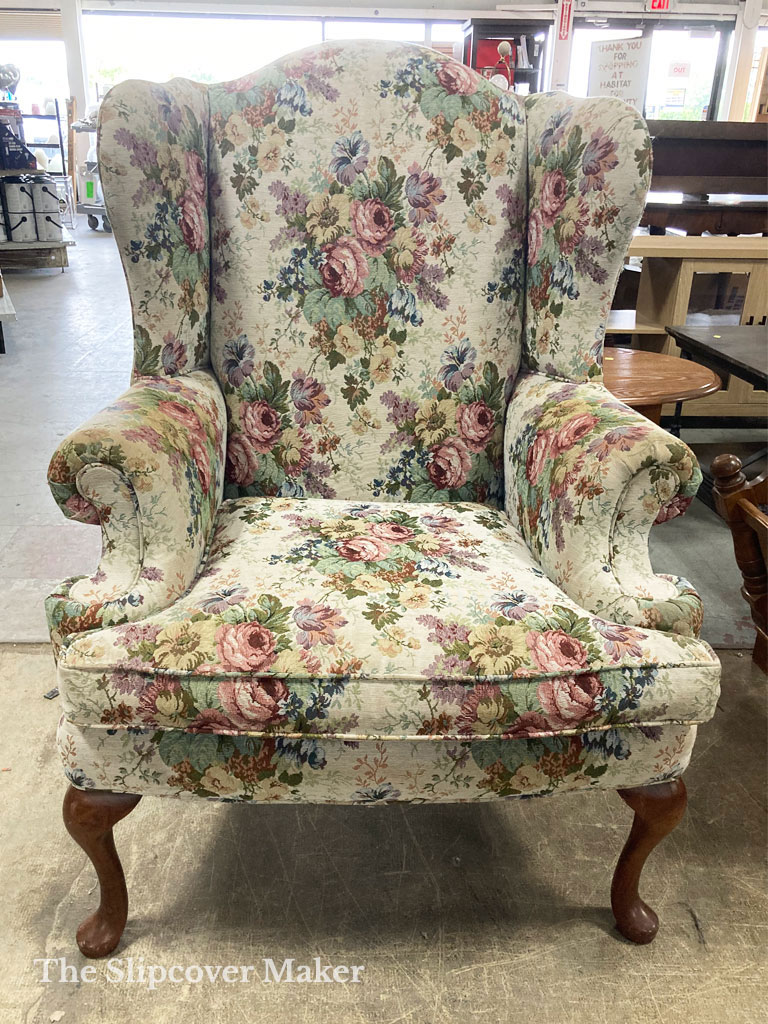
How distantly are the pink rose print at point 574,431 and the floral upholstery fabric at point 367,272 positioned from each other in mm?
271

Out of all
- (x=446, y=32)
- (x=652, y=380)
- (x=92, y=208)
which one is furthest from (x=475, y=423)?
(x=446, y=32)

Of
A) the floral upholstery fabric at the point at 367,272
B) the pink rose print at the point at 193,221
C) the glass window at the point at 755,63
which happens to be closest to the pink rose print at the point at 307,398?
the floral upholstery fabric at the point at 367,272

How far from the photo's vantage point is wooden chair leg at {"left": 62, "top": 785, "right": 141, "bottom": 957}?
98cm

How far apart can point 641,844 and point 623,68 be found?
11.8 ft

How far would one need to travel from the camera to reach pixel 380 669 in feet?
2.93

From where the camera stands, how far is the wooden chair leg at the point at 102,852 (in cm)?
98

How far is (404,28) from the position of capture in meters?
8.86

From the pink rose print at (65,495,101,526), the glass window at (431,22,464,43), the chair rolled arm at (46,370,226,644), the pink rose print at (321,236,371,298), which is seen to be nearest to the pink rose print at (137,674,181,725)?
the chair rolled arm at (46,370,226,644)

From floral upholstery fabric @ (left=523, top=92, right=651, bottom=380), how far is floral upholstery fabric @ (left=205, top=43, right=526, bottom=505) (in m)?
0.05

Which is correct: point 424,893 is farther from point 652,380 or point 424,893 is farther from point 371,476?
point 652,380

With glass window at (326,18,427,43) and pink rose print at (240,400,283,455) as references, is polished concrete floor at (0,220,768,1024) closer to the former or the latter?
pink rose print at (240,400,283,455)

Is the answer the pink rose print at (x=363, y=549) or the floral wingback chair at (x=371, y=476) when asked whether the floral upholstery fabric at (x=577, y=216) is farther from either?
the pink rose print at (x=363, y=549)

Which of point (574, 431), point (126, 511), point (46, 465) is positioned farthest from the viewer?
point (46, 465)

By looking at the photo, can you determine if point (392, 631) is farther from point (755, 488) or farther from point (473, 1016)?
point (755, 488)
